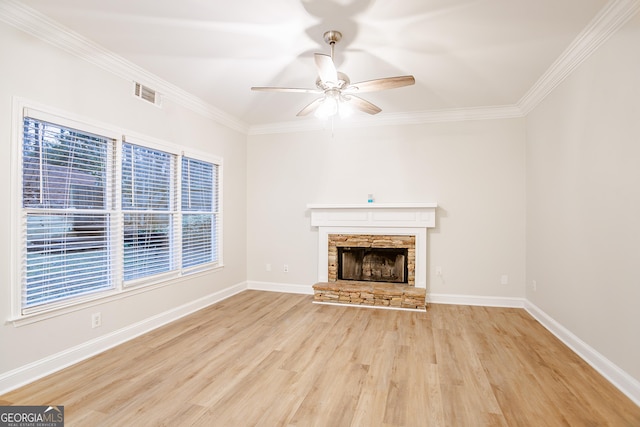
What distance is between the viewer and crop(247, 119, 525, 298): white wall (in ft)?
13.9

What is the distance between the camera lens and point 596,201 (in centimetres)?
254

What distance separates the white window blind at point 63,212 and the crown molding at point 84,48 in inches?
26.7

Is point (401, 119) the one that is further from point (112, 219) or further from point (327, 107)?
point (112, 219)

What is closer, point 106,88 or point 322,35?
point 322,35

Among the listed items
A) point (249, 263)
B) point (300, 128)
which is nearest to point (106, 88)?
point (300, 128)

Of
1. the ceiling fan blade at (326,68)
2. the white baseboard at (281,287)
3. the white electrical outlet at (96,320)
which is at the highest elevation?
the ceiling fan blade at (326,68)

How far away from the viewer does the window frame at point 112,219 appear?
2.24m

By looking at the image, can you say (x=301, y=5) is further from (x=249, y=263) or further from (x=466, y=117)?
(x=249, y=263)

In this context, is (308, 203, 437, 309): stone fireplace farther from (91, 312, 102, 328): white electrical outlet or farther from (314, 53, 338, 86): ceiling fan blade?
(91, 312, 102, 328): white electrical outlet

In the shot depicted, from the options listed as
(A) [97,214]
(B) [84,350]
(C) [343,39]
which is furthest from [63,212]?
(C) [343,39]

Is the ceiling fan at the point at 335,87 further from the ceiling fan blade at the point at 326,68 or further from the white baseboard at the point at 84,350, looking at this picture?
the white baseboard at the point at 84,350

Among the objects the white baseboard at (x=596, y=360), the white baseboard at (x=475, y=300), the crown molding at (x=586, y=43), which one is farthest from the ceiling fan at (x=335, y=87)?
the white baseboard at (x=475, y=300)

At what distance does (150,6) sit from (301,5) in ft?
3.62

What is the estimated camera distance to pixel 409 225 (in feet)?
14.6
